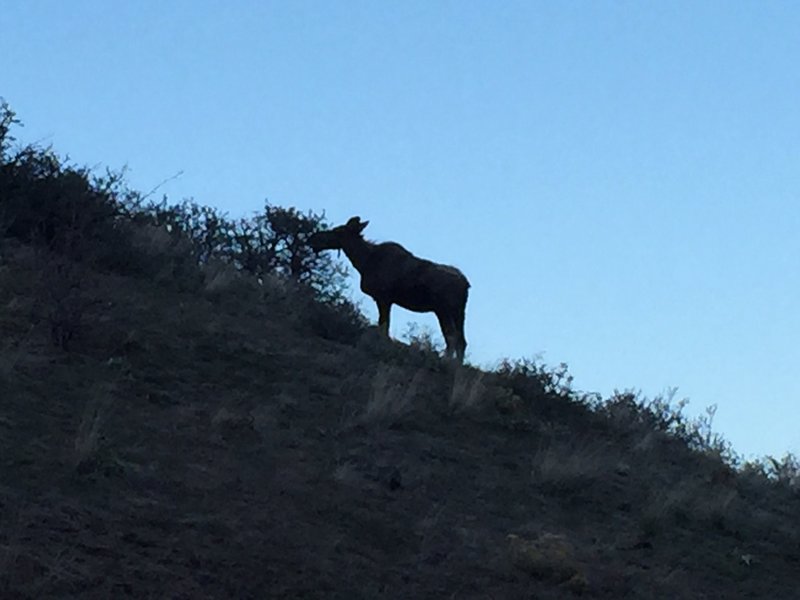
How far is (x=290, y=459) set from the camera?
10.0 meters

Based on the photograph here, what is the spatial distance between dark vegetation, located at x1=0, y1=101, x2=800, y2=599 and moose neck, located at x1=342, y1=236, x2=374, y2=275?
1.80 meters

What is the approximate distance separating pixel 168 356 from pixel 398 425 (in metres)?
2.45

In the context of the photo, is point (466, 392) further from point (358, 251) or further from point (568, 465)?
point (358, 251)

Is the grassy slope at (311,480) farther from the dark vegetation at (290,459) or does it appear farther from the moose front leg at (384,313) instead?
the moose front leg at (384,313)

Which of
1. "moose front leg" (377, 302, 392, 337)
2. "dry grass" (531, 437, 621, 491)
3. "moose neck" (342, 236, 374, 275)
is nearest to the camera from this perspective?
"dry grass" (531, 437, 621, 491)

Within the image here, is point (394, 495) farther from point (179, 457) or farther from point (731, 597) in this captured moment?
point (731, 597)

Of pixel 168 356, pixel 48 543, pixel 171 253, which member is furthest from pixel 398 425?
pixel 171 253

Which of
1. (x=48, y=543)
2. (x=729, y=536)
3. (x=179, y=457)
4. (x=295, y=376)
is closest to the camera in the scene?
(x=48, y=543)

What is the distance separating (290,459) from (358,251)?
1020 centimetres

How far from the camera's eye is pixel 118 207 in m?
17.7

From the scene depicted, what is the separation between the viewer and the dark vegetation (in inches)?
304

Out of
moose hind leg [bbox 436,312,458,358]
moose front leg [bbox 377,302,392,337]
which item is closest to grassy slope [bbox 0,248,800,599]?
moose hind leg [bbox 436,312,458,358]

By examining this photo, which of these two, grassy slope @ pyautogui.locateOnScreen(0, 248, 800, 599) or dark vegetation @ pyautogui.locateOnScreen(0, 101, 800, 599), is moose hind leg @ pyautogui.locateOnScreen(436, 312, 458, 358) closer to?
dark vegetation @ pyautogui.locateOnScreen(0, 101, 800, 599)

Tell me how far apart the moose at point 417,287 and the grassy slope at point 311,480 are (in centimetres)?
313
